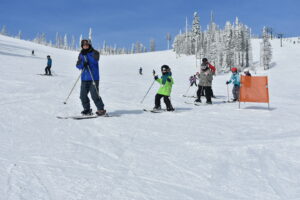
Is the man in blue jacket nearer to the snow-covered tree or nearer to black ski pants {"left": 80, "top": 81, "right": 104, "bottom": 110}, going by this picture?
black ski pants {"left": 80, "top": 81, "right": 104, "bottom": 110}

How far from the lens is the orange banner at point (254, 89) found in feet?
35.6

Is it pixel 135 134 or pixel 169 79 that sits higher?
pixel 169 79

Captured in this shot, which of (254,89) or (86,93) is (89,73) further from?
(254,89)

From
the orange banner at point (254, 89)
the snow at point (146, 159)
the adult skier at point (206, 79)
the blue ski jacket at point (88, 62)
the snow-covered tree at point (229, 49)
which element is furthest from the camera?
the snow-covered tree at point (229, 49)

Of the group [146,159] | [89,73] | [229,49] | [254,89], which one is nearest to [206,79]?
[254,89]

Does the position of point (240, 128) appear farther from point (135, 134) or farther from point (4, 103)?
point (4, 103)

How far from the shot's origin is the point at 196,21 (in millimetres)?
92875

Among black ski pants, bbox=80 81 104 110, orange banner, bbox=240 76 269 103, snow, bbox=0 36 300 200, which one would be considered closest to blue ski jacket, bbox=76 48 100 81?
black ski pants, bbox=80 81 104 110

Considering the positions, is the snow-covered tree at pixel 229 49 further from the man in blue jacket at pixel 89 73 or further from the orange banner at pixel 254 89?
the man in blue jacket at pixel 89 73

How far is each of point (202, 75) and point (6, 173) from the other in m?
10.8

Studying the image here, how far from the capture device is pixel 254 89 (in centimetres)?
1108

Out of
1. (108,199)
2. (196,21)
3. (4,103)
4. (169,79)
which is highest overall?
(196,21)

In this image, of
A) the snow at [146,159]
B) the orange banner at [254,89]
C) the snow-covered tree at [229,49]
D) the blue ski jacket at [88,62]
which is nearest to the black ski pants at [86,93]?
the blue ski jacket at [88,62]

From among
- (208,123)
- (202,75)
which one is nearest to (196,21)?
(202,75)
